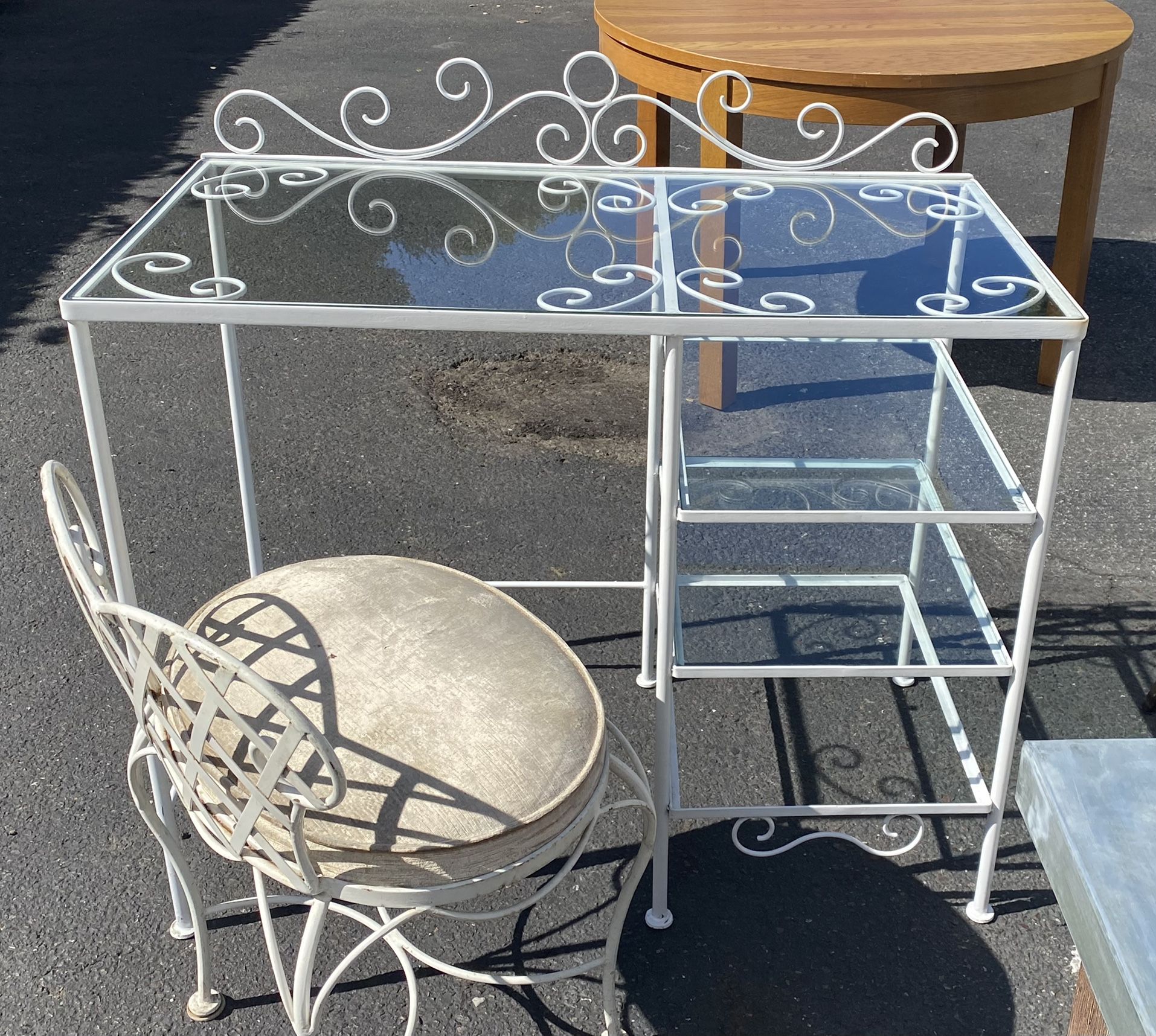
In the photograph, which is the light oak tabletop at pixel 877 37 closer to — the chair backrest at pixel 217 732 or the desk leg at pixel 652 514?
the desk leg at pixel 652 514

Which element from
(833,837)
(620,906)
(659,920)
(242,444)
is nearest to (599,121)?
(242,444)

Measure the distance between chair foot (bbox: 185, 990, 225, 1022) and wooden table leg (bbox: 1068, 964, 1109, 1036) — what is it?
56.4 inches

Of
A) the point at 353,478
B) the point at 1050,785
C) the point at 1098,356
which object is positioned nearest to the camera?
the point at 1050,785

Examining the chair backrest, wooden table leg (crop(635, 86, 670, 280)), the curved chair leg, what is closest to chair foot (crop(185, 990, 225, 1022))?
the curved chair leg

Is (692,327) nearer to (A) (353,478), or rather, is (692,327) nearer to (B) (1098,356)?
(A) (353,478)

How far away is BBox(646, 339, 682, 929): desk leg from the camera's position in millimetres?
1841

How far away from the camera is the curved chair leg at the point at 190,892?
1893 mm

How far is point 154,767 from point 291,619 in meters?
0.42

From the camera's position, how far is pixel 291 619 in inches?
74.7

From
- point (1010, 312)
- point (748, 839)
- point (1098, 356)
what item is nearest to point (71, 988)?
point (748, 839)

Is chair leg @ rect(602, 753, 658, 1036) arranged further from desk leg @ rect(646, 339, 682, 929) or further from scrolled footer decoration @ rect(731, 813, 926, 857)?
scrolled footer decoration @ rect(731, 813, 926, 857)

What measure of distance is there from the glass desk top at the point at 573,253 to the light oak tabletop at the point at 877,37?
4.03 ft

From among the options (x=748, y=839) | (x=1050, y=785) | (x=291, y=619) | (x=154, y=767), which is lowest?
(x=748, y=839)

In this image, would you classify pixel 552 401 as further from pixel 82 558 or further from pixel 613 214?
pixel 82 558
